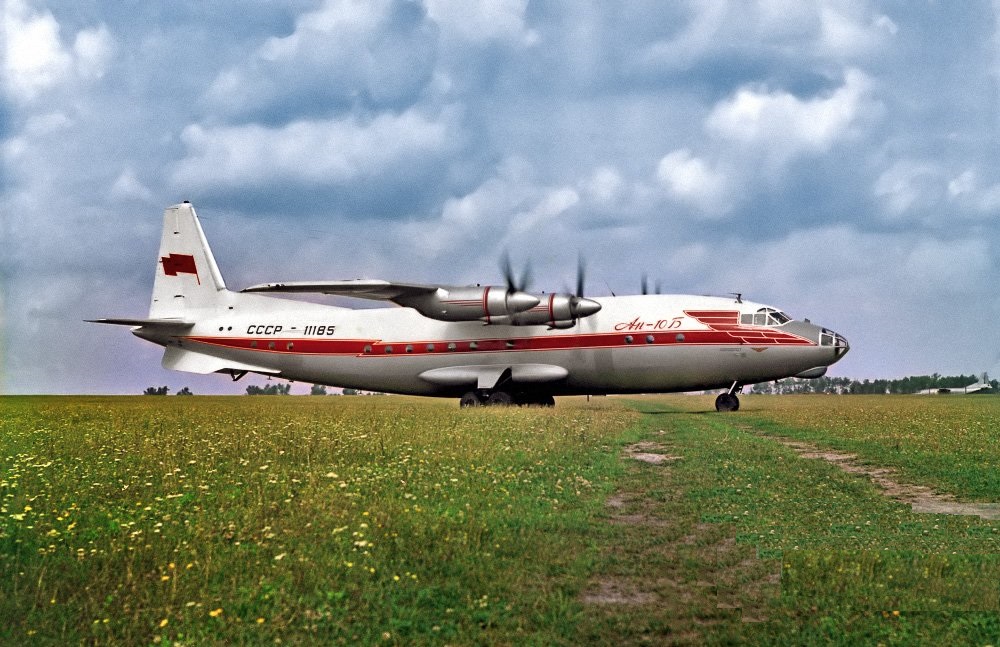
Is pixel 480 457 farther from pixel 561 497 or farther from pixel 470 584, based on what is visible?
pixel 470 584

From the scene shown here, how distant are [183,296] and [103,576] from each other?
43911mm

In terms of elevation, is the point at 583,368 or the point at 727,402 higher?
the point at 583,368

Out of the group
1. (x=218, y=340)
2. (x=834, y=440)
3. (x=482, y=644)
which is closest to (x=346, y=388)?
(x=218, y=340)

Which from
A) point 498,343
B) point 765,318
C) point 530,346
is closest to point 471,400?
point 498,343

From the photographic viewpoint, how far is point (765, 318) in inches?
1522

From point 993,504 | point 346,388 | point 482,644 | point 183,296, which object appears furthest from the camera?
point 183,296

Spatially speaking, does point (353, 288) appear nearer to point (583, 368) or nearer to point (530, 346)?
point (530, 346)

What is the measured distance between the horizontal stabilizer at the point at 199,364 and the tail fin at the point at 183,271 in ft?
7.91

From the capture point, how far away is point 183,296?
49.7 m

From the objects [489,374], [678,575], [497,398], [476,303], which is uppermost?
[476,303]

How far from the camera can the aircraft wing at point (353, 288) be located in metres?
38.9

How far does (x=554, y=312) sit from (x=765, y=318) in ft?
34.3

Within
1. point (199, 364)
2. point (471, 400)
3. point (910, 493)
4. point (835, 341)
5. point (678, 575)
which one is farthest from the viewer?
point (199, 364)

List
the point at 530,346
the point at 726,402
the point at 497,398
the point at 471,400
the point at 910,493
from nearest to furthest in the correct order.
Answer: the point at 910,493
the point at 530,346
the point at 497,398
the point at 471,400
the point at 726,402
